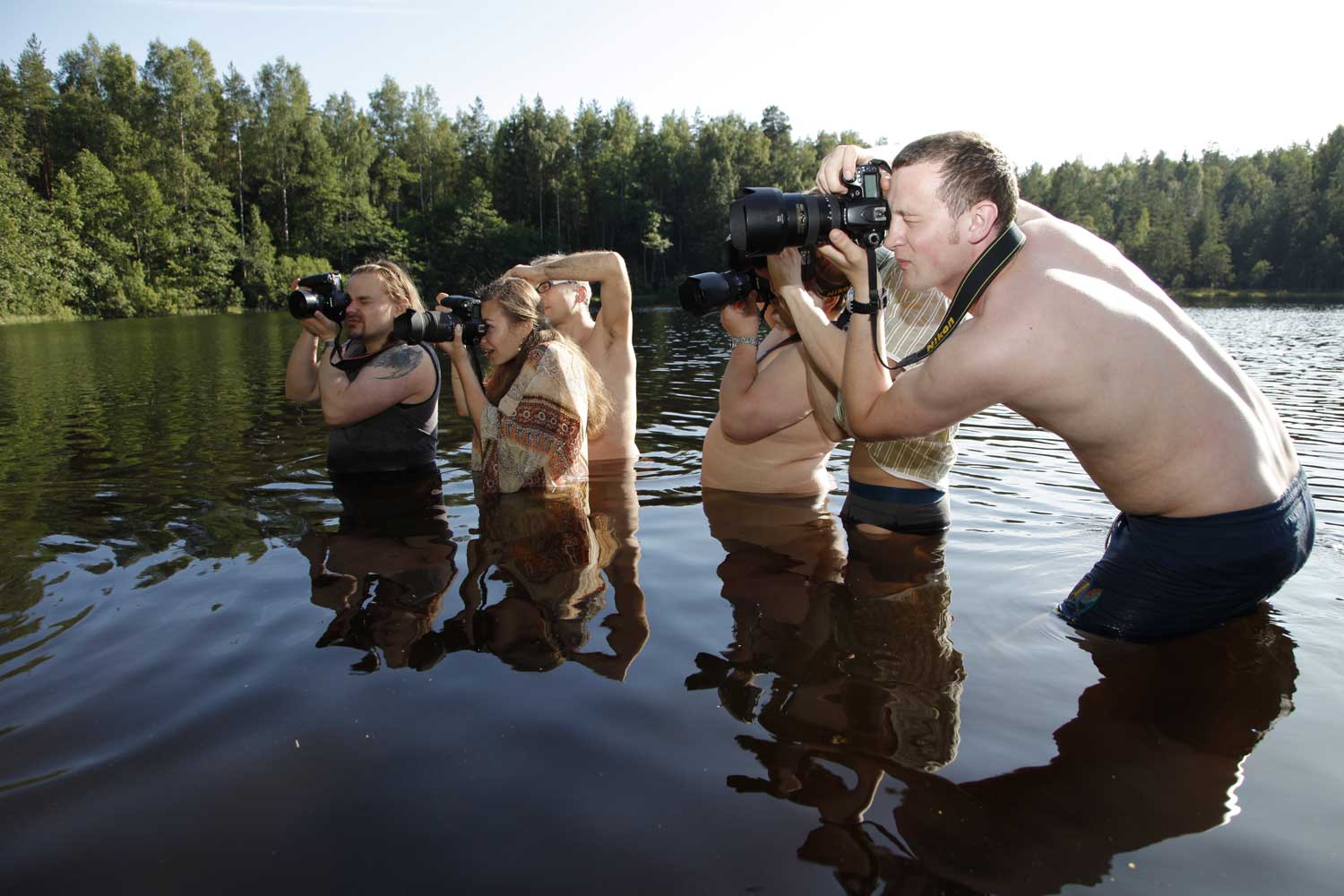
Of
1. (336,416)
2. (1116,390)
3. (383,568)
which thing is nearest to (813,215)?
(1116,390)

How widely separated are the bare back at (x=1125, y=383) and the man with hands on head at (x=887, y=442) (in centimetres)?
80

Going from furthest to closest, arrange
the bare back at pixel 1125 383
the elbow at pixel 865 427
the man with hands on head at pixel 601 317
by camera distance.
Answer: the man with hands on head at pixel 601 317, the elbow at pixel 865 427, the bare back at pixel 1125 383

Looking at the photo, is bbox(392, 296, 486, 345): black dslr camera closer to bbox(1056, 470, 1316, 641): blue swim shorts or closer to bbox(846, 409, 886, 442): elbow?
bbox(846, 409, 886, 442): elbow

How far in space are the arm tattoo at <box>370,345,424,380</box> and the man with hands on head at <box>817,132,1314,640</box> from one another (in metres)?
3.74

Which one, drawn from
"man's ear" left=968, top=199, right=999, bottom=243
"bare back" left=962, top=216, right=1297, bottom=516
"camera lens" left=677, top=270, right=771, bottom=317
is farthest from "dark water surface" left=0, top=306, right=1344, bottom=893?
"man's ear" left=968, top=199, right=999, bottom=243

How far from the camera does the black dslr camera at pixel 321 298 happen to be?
5367 millimetres

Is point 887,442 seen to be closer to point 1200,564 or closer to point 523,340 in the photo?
point 1200,564

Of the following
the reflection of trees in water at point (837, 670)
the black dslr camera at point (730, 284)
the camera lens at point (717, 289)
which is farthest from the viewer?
the camera lens at point (717, 289)

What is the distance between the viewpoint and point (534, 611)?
3.54 m

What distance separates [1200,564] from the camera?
2.57 meters

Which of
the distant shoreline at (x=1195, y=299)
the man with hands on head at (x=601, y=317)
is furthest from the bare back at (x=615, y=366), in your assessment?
the distant shoreline at (x=1195, y=299)

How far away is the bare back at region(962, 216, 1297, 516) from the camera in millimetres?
2357

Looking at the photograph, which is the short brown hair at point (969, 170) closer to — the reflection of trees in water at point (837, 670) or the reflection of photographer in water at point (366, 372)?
the reflection of trees in water at point (837, 670)

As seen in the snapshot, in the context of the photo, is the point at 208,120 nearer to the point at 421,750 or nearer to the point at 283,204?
the point at 283,204
